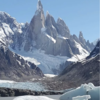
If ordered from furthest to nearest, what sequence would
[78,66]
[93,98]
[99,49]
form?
[99,49]
[78,66]
[93,98]

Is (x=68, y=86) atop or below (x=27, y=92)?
atop

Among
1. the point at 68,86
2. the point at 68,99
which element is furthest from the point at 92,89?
the point at 68,86

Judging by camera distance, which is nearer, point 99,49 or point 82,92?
point 82,92

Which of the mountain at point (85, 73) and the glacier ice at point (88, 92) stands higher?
A: the mountain at point (85, 73)

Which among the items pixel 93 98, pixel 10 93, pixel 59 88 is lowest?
pixel 93 98

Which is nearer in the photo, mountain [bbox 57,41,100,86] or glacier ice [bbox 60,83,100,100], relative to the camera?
glacier ice [bbox 60,83,100,100]

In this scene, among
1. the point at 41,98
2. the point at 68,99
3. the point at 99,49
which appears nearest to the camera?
the point at 41,98

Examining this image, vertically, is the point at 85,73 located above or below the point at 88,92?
above

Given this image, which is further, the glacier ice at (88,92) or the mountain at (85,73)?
the mountain at (85,73)

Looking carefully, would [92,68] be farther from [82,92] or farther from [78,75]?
[82,92]

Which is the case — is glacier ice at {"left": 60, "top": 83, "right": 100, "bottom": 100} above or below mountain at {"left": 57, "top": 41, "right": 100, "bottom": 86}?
below

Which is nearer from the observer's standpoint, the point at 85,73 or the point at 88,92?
the point at 88,92
